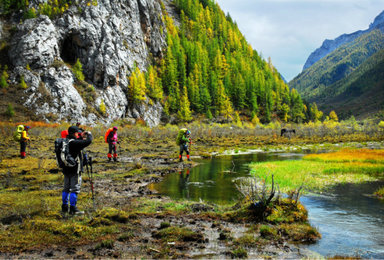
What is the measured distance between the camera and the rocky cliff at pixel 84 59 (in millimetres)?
59250

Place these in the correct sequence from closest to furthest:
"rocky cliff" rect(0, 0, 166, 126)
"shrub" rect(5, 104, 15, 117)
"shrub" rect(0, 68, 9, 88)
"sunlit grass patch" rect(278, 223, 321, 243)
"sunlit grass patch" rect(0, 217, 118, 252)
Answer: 1. "sunlit grass patch" rect(0, 217, 118, 252)
2. "sunlit grass patch" rect(278, 223, 321, 243)
3. "shrub" rect(5, 104, 15, 117)
4. "shrub" rect(0, 68, 9, 88)
5. "rocky cliff" rect(0, 0, 166, 126)

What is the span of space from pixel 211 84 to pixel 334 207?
92.7 metres

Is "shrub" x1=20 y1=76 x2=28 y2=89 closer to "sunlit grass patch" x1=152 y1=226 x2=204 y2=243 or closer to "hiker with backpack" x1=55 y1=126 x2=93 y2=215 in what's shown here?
"hiker with backpack" x1=55 y1=126 x2=93 y2=215

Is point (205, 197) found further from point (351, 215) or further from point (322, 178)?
point (322, 178)

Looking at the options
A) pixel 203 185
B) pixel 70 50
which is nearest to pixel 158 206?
pixel 203 185

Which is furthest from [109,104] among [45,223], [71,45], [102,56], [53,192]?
[45,223]

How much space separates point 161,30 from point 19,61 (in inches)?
2389

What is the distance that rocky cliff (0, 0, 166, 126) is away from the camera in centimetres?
5925

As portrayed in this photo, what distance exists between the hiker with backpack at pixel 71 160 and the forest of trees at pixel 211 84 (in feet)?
247

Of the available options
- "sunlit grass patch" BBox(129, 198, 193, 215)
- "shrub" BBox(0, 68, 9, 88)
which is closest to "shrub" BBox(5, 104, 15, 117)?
"shrub" BBox(0, 68, 9, 88)

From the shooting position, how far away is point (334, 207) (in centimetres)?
1043

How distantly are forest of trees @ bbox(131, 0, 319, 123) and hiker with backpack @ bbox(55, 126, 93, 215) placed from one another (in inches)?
2962

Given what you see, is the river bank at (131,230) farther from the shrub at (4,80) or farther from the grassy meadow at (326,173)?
the shrub at (4,80)

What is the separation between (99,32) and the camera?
2899 inches
